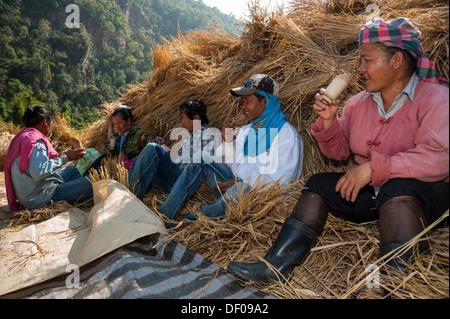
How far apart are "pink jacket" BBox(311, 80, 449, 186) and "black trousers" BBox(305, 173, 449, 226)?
0.11ft

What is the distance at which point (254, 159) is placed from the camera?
2.19 meters

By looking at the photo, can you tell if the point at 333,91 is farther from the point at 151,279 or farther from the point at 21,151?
the point at 21,151

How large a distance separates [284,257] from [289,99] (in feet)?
4.75

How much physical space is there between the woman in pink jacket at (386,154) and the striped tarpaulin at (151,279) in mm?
111

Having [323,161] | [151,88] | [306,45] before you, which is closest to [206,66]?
[151,88]

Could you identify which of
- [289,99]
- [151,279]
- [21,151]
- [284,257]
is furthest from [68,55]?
[284,257]

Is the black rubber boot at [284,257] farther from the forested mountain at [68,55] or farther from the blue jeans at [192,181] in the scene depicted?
the forested mountain at [68,55]

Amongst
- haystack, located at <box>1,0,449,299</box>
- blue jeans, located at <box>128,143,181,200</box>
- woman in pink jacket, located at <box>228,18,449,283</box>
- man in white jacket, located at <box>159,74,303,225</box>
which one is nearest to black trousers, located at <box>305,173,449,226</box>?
woman in pink jacket, located at <box>228,18,449,283</box>

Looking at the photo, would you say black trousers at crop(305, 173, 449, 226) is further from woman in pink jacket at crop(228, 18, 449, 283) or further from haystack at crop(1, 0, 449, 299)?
haystack at crop(1, 0, 449, 299)

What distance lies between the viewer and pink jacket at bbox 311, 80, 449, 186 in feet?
3.71

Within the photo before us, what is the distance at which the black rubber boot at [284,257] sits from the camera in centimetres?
137

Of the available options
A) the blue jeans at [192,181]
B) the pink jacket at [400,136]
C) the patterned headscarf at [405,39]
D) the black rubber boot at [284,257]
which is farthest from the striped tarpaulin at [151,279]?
the patterned headscarf at [405,39]

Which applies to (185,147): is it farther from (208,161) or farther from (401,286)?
(401,286)

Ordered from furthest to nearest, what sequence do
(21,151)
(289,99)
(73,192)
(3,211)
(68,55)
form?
1. (68,55)
2. (3,211)
3. (73,192)
4. (21,151)
5. (289,99)
